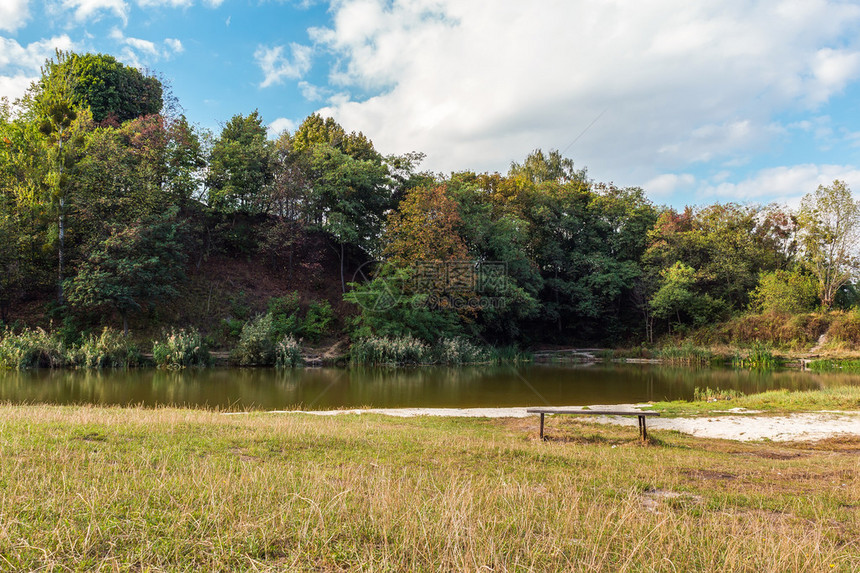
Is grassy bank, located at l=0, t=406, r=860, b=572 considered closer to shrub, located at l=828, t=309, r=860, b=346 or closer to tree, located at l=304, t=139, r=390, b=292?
tree, located at l=304, t=139, r=390, b=292

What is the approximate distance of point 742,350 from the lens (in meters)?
33.2

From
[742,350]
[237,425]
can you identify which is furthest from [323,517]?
[742,350]

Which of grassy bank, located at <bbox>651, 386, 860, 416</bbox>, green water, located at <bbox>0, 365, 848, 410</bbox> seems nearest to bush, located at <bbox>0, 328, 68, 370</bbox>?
green water, located at <bbox>0, 365, 848, 410</bbox>

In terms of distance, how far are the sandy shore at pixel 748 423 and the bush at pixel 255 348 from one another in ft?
48.1

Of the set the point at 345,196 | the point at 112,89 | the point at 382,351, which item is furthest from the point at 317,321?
the point at 112,89

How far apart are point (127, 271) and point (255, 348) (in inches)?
297

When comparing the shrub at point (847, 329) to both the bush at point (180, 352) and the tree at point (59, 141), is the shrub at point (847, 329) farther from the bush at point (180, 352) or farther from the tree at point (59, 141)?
the tree at point (59, 141)

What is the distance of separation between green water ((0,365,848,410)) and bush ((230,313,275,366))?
1582 mm

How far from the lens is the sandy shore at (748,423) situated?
10430 millimetres

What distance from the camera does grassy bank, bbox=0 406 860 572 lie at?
10.9 ft

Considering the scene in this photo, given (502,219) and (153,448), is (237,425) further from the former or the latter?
(502,219)

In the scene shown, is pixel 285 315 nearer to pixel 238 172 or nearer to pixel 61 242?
pixel 238 172

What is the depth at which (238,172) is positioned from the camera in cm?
3428

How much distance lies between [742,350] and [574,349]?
12000mm
